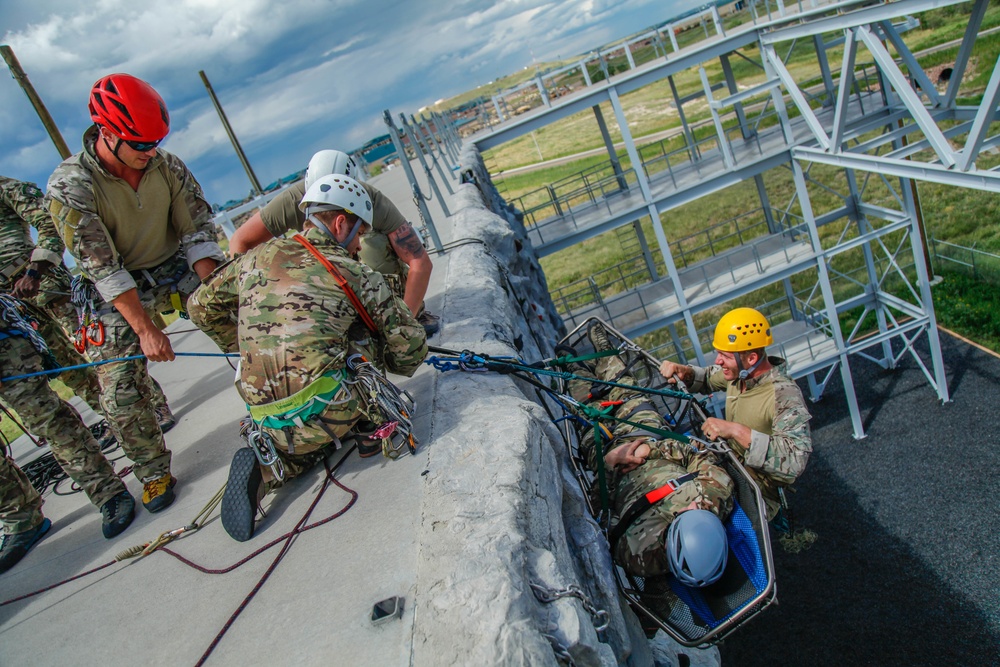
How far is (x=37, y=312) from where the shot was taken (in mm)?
5844

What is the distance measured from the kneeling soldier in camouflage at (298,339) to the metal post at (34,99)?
11.3 meters

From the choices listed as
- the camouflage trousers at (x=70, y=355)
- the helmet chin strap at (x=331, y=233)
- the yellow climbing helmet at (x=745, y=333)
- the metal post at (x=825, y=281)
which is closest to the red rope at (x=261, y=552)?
the helmet chin strap at (x=331, y=233)

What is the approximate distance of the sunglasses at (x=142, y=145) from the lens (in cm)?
411

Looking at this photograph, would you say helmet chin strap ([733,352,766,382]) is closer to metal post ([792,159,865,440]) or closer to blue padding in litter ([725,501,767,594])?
blue padding in litter ([725,501,767,594])

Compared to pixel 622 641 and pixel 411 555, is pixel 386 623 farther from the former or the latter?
pixel 622 641

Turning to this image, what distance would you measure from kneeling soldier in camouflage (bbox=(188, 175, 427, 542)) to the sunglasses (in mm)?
1026

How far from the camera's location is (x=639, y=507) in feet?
13.2

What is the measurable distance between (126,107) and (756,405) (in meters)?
4.90

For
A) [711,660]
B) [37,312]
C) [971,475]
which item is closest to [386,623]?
[711,660]

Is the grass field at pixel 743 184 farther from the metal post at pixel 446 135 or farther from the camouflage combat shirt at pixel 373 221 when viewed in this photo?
the camouflage combat shirt at pixel 373 221

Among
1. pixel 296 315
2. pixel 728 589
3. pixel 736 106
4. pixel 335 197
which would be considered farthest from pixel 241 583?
pixel 736 106

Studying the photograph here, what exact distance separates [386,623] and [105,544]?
2682 millimetres

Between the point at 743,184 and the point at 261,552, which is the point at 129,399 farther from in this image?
the point at 743,184

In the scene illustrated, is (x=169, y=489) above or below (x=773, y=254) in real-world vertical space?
above
